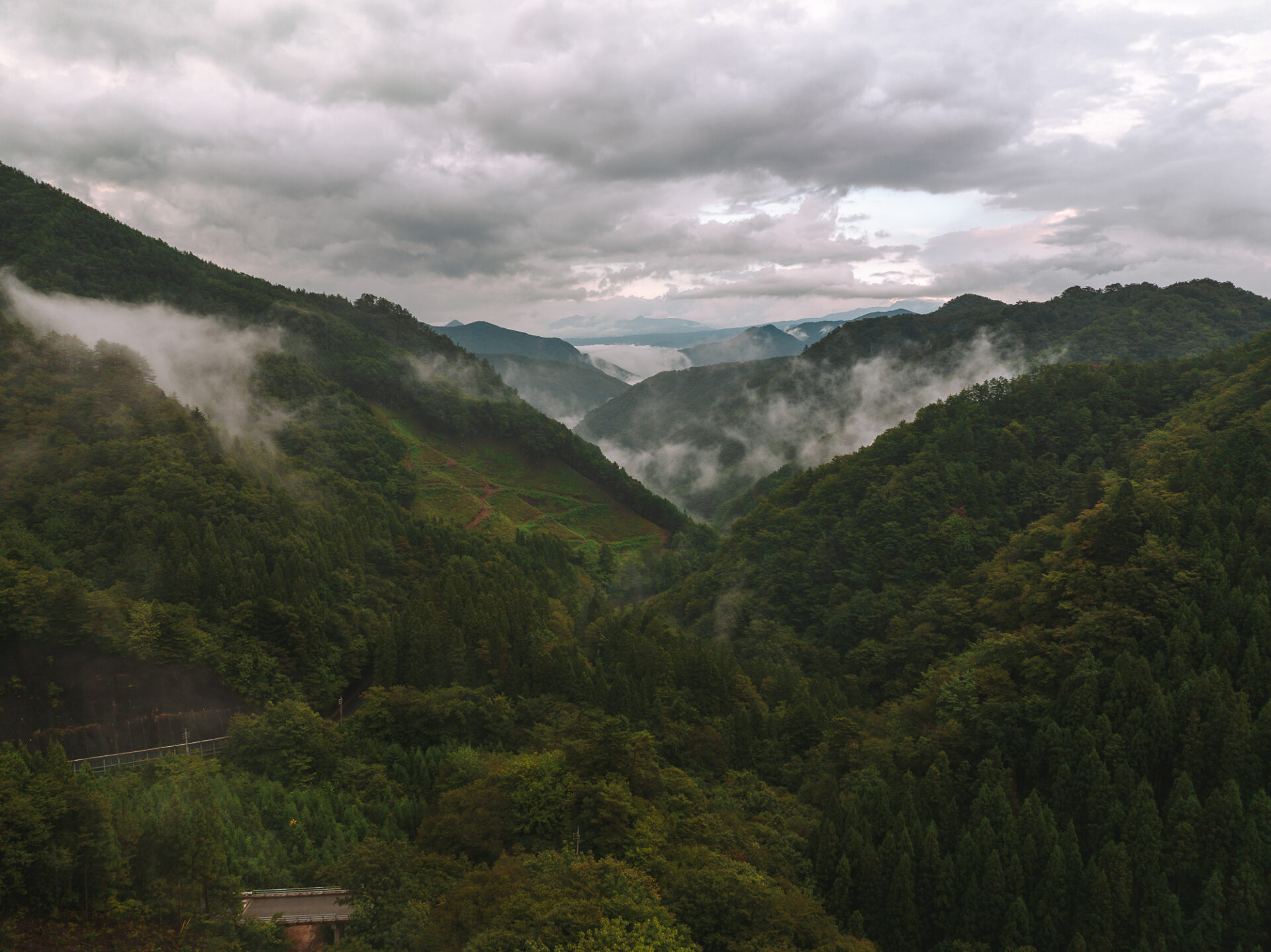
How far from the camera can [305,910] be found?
27141 mm

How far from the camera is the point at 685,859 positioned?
87.4 feet

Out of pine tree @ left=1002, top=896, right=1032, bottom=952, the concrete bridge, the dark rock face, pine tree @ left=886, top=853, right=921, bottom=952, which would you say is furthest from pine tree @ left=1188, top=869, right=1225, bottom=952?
the dark rock face

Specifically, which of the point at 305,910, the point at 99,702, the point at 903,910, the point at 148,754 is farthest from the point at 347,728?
the point at 903,910

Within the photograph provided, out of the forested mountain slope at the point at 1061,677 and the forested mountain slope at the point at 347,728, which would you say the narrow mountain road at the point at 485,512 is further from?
the forested mountain slope at the point at 1061,677

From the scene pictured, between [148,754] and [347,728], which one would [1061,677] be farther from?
[148,754]

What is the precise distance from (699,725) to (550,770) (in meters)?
19.3

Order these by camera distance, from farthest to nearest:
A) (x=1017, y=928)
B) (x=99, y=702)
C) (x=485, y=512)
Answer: (x=485, y=512)
(x=99, y=702)
(x=1017, y=928)

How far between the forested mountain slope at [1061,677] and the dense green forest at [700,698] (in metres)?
0.19

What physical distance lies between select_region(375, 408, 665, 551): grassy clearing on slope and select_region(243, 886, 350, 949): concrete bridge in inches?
2514

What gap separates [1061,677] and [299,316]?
125 metres

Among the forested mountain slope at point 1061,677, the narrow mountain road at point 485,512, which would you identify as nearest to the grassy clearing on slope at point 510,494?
the narrow mountain road at point 485,512

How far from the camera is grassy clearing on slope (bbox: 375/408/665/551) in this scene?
9781 cm

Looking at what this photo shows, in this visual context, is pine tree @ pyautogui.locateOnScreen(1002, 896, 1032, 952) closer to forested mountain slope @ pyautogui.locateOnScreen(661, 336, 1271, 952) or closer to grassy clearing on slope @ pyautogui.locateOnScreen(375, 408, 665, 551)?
forested mountain slope @ pyautogui.locateOnScreen(661, 336, 1271, 952)

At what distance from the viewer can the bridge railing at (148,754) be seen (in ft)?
124
